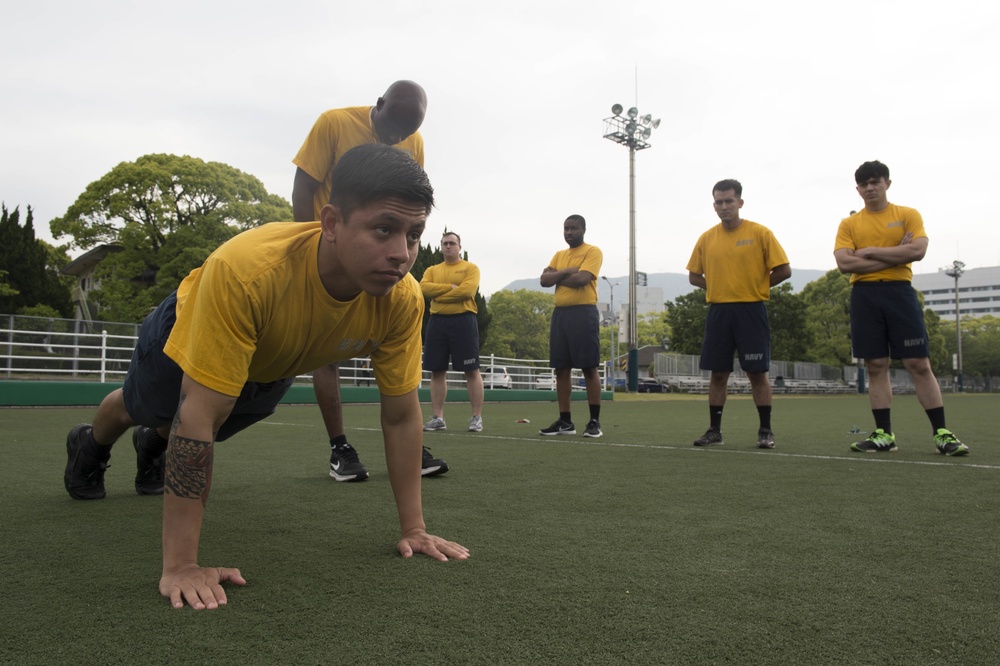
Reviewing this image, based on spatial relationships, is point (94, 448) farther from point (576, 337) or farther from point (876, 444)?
point (876, 444)

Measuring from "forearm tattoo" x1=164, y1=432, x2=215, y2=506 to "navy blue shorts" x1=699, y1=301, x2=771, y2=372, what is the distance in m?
4.47

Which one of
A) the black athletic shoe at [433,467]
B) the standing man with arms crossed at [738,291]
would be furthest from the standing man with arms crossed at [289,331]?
the standing man with arms crossed at [738,291]

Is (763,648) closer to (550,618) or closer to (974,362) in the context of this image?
(550,618)

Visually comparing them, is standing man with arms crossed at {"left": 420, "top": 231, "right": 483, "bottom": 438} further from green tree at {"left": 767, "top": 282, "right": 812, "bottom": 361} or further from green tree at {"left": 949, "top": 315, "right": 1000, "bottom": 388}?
green tree at {"left": 949, "top": 315, "right": 1000, "bottom": 388}

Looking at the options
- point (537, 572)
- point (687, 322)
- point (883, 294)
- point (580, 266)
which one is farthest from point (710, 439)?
point (687, 322)

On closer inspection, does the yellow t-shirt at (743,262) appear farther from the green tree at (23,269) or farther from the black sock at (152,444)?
the green tree at (23,269)

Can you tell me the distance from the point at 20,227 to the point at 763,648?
110ft

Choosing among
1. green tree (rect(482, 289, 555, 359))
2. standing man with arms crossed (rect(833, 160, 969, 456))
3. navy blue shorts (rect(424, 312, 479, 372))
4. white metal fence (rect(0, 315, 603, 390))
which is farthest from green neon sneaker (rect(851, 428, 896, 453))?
green tree (rect(482, 289, 555, 359))

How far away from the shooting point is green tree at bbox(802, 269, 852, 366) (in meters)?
51.0

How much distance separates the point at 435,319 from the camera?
23.6 feet

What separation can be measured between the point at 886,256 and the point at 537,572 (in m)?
4.24

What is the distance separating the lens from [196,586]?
1.67 metres

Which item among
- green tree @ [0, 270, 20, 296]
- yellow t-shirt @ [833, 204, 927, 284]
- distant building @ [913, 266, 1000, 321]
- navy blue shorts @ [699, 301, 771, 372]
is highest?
distant building @ [913, 266, 1000, 321]

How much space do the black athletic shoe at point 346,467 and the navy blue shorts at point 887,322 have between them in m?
3.67
